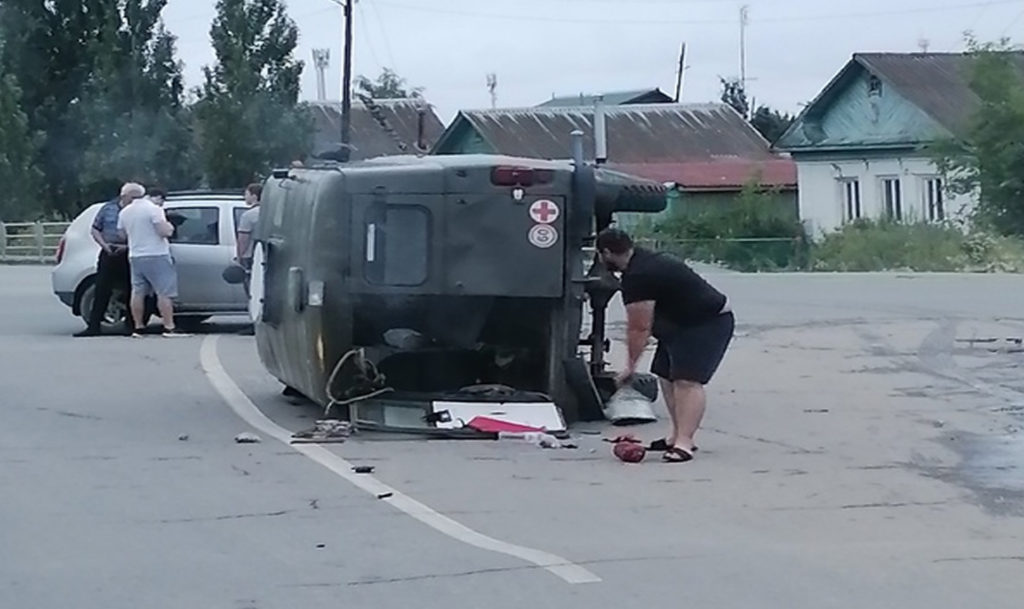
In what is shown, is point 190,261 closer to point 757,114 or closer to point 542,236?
point 542,236

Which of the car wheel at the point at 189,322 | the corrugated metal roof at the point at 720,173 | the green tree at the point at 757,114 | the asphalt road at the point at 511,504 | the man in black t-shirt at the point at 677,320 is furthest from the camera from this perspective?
the green tree at the point at 757,114

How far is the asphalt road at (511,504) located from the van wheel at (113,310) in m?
3.20

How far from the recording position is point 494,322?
1369 cm

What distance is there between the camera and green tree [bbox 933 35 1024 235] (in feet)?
159

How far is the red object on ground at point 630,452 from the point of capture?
11.9 meters

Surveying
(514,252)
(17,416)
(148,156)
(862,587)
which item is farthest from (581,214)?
(148,156)

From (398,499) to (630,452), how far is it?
2001 millimetres

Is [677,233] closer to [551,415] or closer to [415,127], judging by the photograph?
[415,127]

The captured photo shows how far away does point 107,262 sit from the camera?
2055 centimetres

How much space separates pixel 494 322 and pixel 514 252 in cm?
71

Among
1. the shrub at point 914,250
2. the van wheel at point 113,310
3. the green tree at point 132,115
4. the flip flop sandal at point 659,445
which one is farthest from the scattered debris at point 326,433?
the green tree at point 132,115

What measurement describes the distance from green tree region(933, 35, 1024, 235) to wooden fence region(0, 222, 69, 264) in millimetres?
23223

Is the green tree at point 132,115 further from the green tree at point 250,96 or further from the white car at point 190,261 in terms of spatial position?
the white car at point 190,261

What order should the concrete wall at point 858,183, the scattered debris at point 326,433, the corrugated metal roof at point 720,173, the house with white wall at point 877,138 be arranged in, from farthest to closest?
the corrugated metal roof at point 720,173
the concrete wall at point 858,183
the house with white wall at point 877,138
the scattered debris at point 326,433
